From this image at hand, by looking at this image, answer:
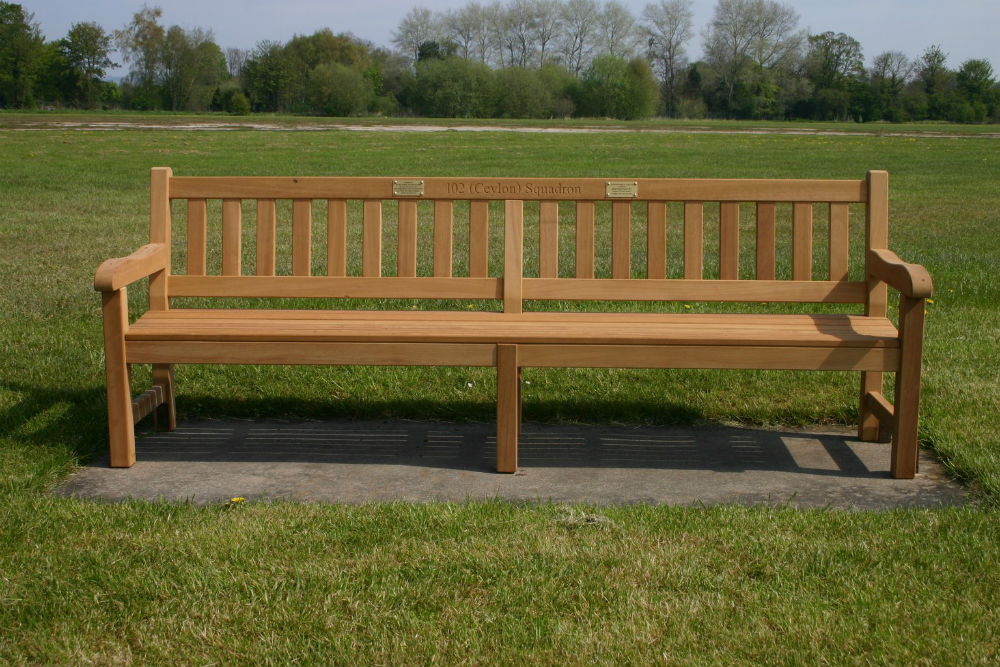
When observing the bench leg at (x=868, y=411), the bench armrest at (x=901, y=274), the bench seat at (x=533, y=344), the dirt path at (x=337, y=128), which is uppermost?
the dirt path at (x=337, y=128)

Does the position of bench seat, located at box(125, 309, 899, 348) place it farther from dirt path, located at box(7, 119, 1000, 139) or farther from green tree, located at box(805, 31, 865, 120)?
green tree, located at box(805, 31, 865, 120)

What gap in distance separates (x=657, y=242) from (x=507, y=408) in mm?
1099

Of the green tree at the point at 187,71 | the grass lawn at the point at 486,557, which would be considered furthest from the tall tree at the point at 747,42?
the grass lawn at the point at 486,557

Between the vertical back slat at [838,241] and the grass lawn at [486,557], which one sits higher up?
the vertical back slat at [838,241]

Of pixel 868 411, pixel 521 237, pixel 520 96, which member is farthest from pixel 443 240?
pixel 520 96

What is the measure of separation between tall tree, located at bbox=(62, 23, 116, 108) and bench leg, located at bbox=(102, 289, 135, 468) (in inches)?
2769

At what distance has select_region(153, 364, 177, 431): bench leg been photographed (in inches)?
187

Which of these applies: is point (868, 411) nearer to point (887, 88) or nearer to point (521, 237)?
point (521, 237)

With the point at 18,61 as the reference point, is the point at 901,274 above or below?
below

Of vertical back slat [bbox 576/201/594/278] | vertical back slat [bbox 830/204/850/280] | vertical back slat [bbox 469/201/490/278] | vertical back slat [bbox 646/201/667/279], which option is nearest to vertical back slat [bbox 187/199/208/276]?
vertical back slat [bbox 469/201/490/278]

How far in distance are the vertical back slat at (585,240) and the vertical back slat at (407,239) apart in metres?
Answer: 0.71

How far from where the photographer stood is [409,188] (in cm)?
466

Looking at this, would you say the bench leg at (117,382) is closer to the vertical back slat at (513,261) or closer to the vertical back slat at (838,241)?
the vertical back slat at (513,261)

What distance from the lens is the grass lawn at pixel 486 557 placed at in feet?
9.29
